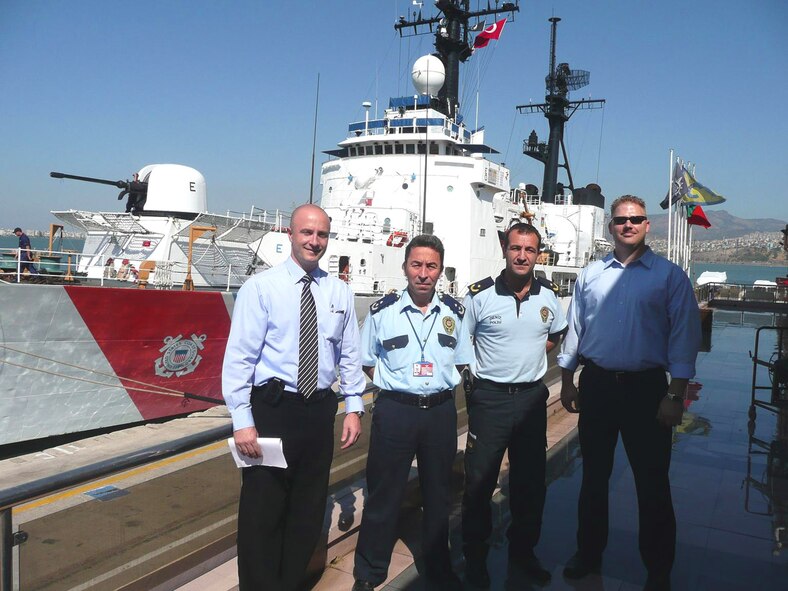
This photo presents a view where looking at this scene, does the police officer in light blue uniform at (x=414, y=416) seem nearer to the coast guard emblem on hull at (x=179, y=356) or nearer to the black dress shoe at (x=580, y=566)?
the black dress shoe at (x=580, y=566)

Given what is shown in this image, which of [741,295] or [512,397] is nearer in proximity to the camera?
[512,397]

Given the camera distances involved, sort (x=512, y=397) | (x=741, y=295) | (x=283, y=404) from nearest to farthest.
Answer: (x=283, y=404) → (x=512, y=397) → (x=741, y=295)

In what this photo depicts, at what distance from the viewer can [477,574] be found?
2.79m

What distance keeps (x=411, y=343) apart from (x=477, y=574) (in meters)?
1.12

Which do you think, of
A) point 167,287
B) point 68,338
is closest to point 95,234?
point 167,287

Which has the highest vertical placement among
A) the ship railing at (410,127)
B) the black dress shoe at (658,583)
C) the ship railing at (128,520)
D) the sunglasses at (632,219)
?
the ship railing at (410,127)

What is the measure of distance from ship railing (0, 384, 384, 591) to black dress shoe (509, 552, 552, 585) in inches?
35.3

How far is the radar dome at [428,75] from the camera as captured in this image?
20109 mm

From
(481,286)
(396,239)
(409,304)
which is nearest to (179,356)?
(396,239)

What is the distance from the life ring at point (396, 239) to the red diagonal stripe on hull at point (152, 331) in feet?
18.4

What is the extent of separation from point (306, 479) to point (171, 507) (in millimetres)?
598

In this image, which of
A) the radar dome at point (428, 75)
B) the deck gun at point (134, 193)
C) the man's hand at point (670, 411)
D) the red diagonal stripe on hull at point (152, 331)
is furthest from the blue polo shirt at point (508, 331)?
the radar dome at point (428, 75)

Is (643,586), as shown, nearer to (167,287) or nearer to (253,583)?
(253,583)

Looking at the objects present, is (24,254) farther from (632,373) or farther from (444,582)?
(632,373)
